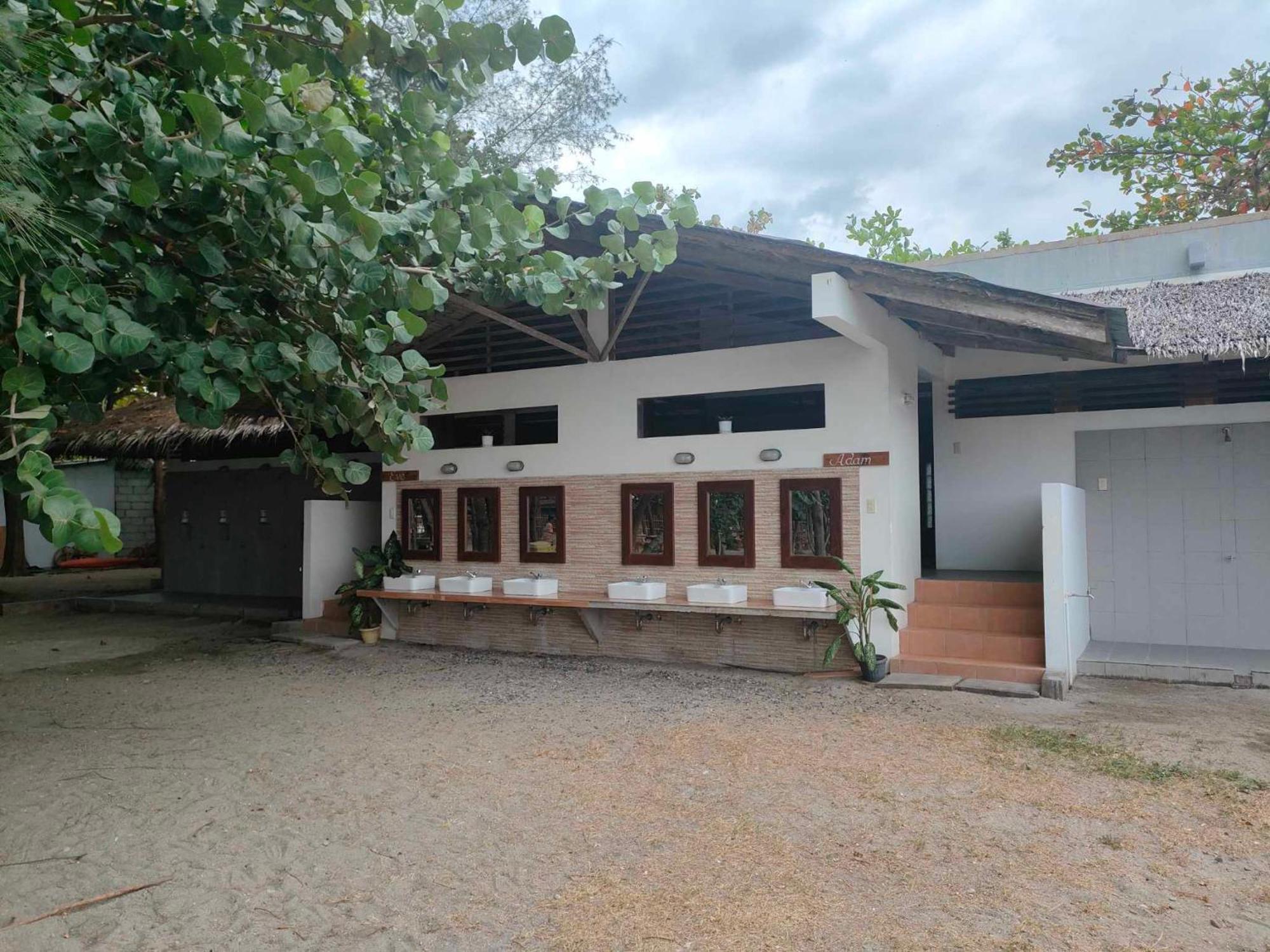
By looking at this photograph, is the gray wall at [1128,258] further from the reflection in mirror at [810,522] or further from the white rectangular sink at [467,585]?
the white rectangular sink at [467,585]

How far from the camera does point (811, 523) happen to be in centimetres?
695

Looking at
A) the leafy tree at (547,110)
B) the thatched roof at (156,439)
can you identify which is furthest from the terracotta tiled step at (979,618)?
the leafy tree at (547,110)

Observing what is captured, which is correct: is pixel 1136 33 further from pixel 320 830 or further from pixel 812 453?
pixel 320 830

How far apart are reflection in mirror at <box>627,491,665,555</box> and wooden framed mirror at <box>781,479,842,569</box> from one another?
1.13m

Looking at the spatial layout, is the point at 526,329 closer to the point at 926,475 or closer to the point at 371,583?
the point at 371,583

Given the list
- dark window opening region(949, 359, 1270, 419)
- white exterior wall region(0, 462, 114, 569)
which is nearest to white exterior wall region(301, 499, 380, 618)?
dark window opening region(949, 359, 1270, 419)

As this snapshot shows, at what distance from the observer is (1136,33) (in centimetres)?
1579

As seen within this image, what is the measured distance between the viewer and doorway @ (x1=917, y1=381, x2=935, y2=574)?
9.02m

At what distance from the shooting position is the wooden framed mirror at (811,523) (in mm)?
6844

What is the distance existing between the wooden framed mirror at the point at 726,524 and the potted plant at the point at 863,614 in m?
0.77

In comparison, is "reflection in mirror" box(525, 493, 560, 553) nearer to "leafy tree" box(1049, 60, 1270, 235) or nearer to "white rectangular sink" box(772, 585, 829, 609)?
"white rectangular sink" box(772, 585, 829, 609)

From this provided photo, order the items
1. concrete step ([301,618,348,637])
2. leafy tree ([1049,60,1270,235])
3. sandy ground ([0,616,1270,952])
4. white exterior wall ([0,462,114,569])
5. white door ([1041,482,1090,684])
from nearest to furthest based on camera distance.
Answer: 1. sandy ground ([0,616,1270,952])
2. white door ([1041,482,1090,684])
3. concrete step ([301,618,348,637])
4. leafy tree ([1049,60,1270,235])
5. white exterior wall ([0,462,114,569])

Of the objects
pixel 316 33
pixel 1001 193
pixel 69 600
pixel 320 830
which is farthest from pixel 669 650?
Result: pixel 1001 193

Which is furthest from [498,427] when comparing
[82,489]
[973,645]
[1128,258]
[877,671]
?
[82,489]
